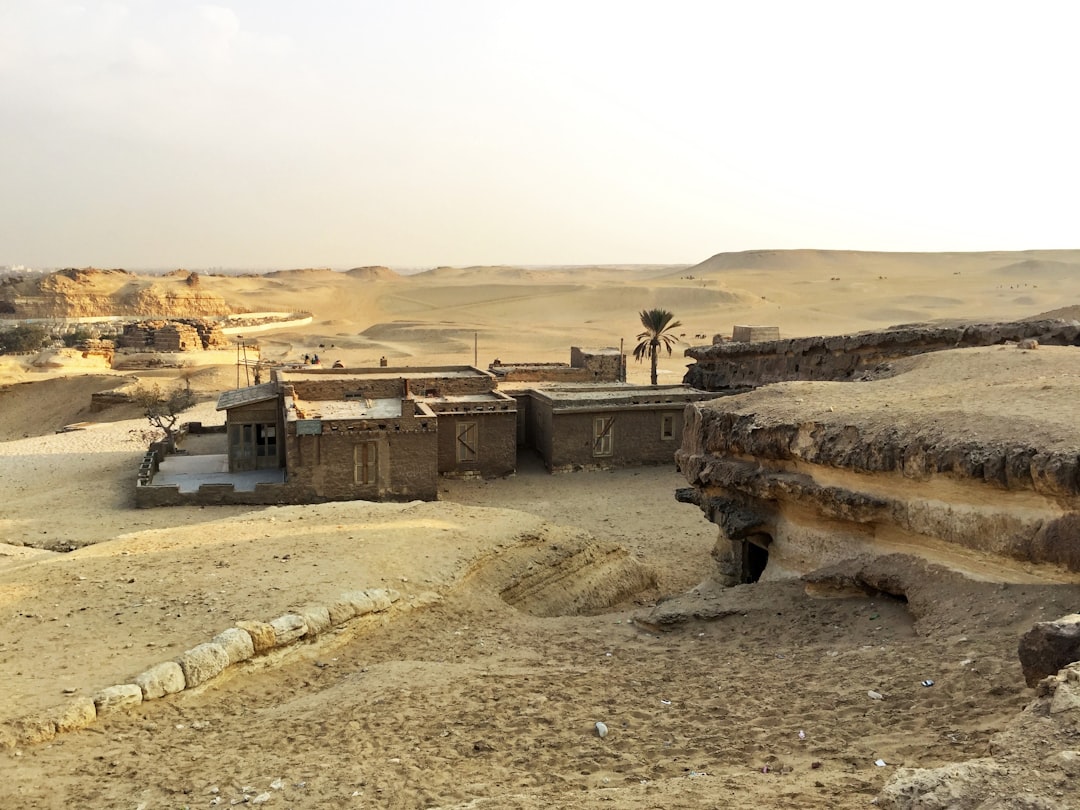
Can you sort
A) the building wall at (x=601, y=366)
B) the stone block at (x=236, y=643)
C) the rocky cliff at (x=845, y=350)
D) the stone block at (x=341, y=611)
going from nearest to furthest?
the stone block at (x=236, y=643), the stone block at (x=341, y=611), the rocky cliff at (x=845, y=350), the building wall at (x=601, y=366)

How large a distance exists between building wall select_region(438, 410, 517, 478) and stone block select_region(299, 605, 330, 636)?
38.5 ft

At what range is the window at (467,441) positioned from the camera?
21109mm

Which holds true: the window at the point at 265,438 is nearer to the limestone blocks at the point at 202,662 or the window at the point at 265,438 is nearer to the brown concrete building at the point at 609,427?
the brown concrete building at the point at 609,427

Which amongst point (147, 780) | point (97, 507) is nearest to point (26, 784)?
point (147, 780)

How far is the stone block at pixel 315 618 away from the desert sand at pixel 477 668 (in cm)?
13

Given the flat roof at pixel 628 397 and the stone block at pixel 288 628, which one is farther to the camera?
the flat roof at pixel 628 397

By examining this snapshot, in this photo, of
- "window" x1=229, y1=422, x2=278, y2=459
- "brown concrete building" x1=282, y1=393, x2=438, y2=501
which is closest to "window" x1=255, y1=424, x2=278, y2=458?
"window" x1=229, y1=422, x2=278, y2=459

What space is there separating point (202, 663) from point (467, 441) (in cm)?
1329

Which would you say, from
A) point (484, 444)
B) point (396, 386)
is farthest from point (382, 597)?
point (396, 386)

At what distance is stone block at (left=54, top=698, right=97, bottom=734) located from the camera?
687 centimetres

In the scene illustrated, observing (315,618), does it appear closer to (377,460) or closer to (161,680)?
(161,680)

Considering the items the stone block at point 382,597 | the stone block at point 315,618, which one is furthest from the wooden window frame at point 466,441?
the stone block at point 315,618

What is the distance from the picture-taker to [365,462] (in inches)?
736

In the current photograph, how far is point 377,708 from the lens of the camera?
7.13 m
